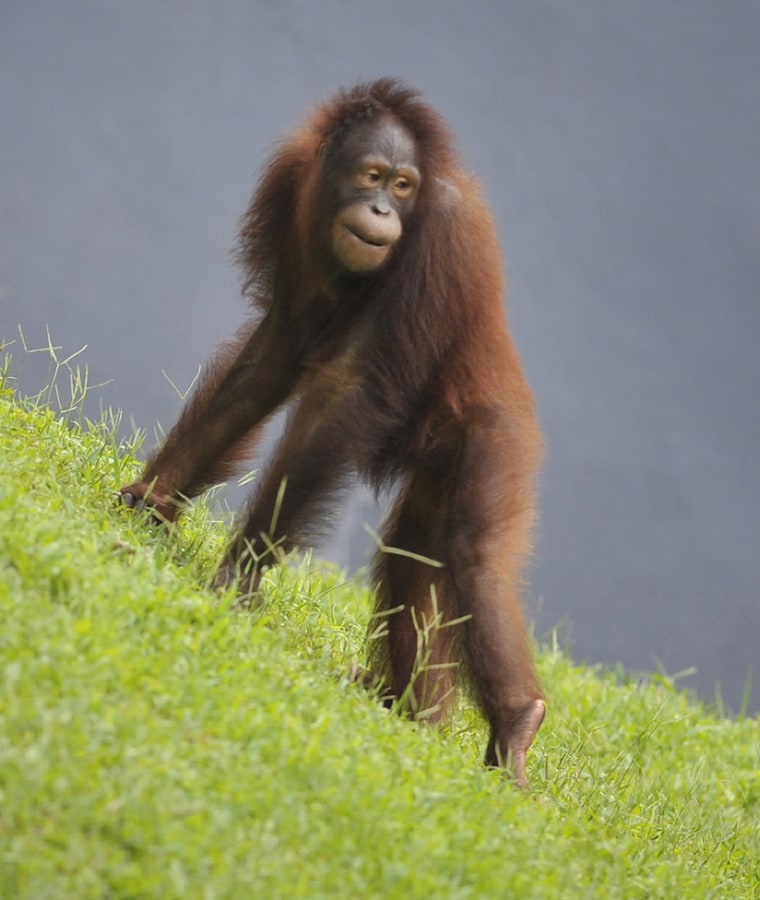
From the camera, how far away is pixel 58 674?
2.48 m

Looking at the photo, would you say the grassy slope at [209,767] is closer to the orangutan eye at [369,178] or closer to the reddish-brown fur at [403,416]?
the reddish-brown fur at [403,416]

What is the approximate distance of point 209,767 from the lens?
2506 mm

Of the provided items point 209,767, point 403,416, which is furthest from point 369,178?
point 209,767

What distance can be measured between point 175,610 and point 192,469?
1368mm

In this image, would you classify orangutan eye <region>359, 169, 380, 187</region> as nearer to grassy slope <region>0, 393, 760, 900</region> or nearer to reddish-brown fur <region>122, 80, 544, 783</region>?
reddish-brown fur <region>122, 80, 544, 783</region>

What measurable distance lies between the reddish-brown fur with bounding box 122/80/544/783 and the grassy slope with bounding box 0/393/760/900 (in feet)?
0.81

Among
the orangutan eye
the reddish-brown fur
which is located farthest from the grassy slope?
the orangutan eye

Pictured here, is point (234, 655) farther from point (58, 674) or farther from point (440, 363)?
point (440, 363)

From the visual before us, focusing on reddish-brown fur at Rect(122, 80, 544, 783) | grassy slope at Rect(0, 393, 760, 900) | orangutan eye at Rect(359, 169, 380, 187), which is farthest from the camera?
orangutan eye at Rect(359, 169, 380, 187)

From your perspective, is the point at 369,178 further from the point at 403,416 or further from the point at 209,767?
the point at 209,767

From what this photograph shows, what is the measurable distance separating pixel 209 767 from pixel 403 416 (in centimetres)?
160

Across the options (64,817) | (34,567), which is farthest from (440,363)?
(64,817)

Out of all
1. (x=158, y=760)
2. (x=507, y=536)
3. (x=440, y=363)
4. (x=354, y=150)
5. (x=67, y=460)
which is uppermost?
(x=354, y=150)

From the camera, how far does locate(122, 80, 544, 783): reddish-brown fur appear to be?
369 centimetres
